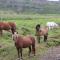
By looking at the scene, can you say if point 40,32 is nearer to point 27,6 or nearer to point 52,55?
point 52,55

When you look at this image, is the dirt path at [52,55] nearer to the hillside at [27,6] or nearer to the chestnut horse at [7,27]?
the chestnut horse at [7,27]

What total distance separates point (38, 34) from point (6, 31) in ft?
11.7

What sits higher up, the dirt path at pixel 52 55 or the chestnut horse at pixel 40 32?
the chestnut horse at pixel 40 32

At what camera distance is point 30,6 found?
31953 millimetres

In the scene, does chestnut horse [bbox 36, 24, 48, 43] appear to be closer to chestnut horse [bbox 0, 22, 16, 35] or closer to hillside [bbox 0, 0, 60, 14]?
chestnut horse [bbox 0, 22, 16, 35]

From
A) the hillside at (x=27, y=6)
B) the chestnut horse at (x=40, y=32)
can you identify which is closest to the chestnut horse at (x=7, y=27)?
the chestnut horse at (x=40, y=32)

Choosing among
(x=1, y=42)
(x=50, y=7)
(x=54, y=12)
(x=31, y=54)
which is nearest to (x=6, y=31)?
(x=1, y=42)

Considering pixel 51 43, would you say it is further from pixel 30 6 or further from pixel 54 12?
pixel 54 12

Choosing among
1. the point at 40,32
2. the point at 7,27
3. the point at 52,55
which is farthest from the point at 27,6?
the point at 52,55

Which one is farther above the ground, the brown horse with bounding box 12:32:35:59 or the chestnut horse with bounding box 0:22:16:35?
the chestnut horse with bounding box 0:22:16:35

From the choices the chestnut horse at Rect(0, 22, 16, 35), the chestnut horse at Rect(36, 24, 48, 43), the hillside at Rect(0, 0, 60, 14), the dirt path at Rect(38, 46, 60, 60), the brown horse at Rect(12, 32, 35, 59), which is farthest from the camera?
the hillside at Rect(0, 0, 60, 14)

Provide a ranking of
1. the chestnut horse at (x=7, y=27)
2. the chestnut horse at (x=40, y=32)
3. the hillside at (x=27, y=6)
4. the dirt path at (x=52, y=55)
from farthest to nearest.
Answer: the hillside at (x=27, y=6) → the chestnut horse at (x=7, y=27) → the chestnut horse at (x=40, y=32) → the dirt path at (x=52, y=55)

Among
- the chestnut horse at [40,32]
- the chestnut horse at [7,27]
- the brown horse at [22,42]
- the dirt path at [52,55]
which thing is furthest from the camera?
the chestnut horse at [7,27]

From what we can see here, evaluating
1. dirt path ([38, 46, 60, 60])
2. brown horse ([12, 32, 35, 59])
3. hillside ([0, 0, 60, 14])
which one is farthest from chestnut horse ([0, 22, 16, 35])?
hillside ([0, 0, 60, 14])
